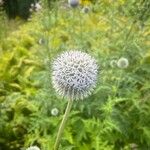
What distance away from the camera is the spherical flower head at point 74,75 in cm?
242

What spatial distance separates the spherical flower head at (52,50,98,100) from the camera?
2422 millimetres

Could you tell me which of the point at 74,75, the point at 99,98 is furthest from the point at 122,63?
the point at 74,75

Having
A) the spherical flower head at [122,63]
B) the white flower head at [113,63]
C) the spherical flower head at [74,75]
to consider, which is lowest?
the spherical flower head at [74,75]

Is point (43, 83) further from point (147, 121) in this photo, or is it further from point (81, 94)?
point (81, 94)

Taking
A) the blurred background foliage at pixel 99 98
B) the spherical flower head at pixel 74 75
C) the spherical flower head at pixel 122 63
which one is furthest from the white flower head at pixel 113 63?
the spherical flower head at pixel 74 75

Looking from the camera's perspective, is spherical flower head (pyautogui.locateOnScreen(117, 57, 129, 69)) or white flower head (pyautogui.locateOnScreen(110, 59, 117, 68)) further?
white flower head (pyautogui.locateOnScreen(110, 59, 117, 68))

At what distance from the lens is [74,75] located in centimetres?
242

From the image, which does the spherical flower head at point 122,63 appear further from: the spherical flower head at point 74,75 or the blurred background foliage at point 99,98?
the spherical flower head at point 74,75

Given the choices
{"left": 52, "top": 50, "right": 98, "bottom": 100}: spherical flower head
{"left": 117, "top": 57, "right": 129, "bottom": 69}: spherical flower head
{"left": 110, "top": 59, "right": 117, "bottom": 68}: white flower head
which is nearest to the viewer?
{"left": 52, "top": 50, "right": 98, "bottom": 100}: spherical flower head

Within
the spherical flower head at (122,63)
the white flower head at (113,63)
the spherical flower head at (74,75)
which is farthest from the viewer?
the white flower head at (113,63)

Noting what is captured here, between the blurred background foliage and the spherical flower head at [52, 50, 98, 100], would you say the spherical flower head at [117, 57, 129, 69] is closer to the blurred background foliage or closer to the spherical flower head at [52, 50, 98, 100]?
the blurred background foliage

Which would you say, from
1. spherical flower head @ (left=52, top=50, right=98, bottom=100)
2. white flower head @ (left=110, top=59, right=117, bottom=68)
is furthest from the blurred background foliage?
spherical flower head @ (left=52, top=50, right=98, bottom=100)

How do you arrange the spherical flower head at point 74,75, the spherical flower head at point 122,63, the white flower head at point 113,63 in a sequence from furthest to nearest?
the white flower head at point 113,63 → the spherical flower head at point 122,63 → the spherical flower head at point 74,75

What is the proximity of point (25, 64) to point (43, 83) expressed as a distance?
988mm
